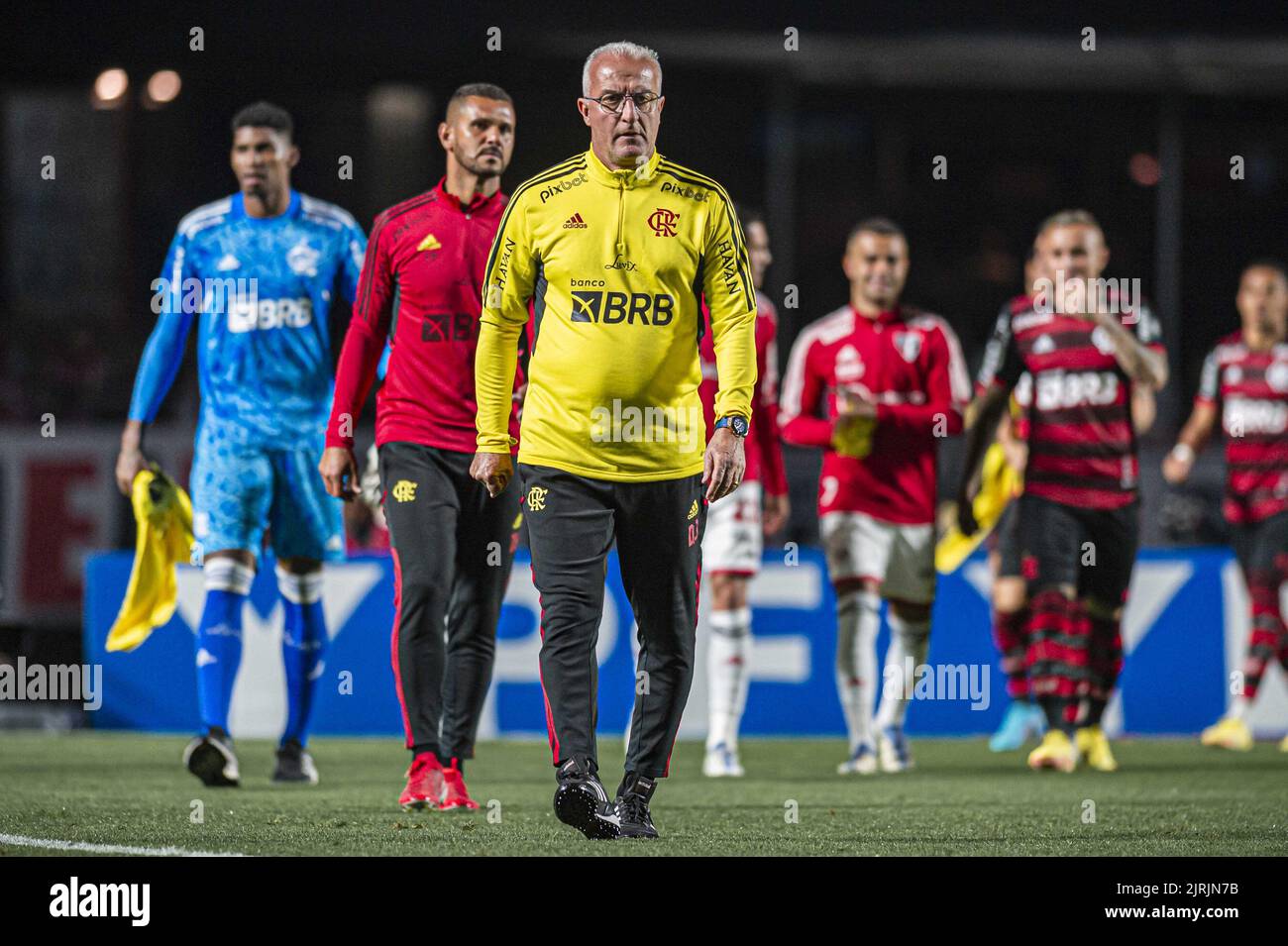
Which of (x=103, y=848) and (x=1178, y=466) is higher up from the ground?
(x=1178, y=466)

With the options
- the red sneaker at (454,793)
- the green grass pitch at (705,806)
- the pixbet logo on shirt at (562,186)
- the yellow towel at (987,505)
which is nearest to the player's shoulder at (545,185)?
the pixbet logo on shirt at (562,186)

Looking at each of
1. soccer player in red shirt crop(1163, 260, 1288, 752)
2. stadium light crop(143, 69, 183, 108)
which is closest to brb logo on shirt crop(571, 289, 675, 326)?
soccer player in red shirt crop(1163, 260, 1288, 752)

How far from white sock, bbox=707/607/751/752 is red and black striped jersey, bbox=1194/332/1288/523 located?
3075mm

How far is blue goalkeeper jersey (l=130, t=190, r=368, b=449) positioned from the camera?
7.28 meters

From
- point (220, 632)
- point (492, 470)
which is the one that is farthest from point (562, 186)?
point (220, 632)

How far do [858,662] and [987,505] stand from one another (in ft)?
5.96

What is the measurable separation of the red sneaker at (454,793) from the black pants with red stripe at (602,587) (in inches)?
33.0

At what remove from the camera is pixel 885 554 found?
8336 millimetres

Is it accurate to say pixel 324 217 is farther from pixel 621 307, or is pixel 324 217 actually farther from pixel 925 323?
pixel 925 323

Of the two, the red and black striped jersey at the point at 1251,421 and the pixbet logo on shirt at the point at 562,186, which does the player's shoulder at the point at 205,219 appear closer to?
the pixbet logo on shirt at the point at 562,186

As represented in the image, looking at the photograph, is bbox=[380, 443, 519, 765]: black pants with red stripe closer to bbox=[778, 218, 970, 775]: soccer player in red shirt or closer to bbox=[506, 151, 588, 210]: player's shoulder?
bbox=[506, 151, 588, 210]: player's shoulder

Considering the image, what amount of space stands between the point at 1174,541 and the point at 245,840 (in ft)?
29.2

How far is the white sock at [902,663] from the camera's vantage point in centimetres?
840

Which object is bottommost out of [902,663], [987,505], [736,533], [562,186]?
[902,663]
